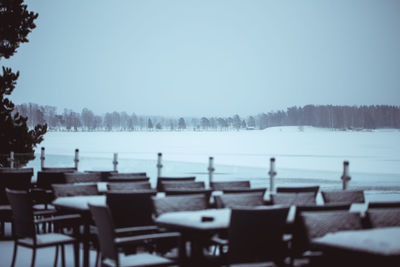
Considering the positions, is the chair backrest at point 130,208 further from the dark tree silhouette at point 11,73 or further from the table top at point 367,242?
the dark tree silhouette at point 11,73

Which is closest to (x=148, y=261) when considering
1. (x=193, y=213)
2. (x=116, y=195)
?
(x=193, y=213)

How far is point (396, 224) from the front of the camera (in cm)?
371

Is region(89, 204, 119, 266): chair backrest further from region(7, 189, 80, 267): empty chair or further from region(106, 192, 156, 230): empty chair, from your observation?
region(7, 189, 80, 267): empty chair

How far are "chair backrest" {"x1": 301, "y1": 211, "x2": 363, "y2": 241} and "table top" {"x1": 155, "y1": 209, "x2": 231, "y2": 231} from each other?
0.57 m

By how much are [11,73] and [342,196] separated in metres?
12.3

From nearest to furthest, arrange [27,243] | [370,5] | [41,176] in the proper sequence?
[27,243], [41,176], [370,5]

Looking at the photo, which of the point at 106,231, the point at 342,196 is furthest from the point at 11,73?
the point at 106,231

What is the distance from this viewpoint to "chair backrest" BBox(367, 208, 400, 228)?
3.66 meters

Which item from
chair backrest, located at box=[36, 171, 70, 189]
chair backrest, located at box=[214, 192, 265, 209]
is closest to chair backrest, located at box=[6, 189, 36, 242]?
chair backrest, located at box=[214, 192, 265, 209]

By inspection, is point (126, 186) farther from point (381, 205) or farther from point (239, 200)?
point (381, 205)

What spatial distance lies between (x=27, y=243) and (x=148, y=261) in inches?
52.8

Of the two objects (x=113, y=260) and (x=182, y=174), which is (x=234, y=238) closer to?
(x=113, y=260)

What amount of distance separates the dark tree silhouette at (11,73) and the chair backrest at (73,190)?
419 inches

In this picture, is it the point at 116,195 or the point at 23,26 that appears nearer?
the point at 116,195
